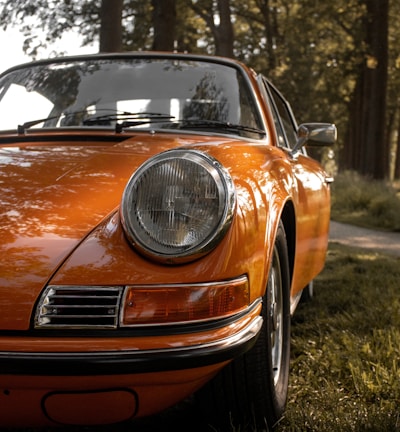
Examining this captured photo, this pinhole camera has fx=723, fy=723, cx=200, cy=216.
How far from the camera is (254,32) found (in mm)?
26938

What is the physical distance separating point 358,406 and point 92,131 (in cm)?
157

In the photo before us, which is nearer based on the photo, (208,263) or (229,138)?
(208,263)

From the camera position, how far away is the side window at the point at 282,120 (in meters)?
3.97

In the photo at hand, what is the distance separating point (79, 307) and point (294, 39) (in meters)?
23.7

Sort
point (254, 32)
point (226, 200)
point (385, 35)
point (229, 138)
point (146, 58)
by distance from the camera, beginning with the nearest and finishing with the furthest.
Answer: point (226, 200)
point (229, 138)
point (146, 58)
point (385, 35)
point (254, 32)

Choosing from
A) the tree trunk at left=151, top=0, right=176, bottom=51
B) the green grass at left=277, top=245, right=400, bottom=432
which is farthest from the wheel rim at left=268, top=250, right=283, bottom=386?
the tree trunk at left=151, top=0, right=176, bottom=51

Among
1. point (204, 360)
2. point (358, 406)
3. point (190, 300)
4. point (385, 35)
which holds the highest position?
point (385, 35)

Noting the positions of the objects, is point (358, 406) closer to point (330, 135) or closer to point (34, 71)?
point (330, 135)

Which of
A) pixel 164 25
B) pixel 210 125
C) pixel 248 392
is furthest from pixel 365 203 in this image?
pixel 248 392

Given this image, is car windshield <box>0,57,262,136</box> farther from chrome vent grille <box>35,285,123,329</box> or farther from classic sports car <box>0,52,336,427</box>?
chrome vent grille <box>35,285,123,329</box>

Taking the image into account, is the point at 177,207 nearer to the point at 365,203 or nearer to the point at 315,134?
the point at 315,134

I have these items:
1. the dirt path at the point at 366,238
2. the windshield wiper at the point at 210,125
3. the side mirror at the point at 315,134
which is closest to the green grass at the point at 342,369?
the side mirror at the point at 315,134

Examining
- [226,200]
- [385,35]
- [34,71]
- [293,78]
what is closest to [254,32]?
[293,78]

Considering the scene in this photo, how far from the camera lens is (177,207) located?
6.70 feet
